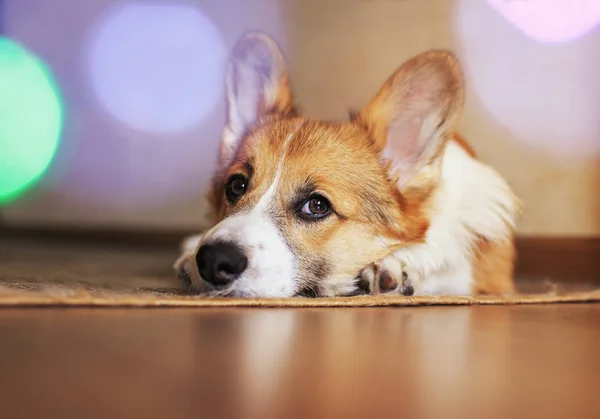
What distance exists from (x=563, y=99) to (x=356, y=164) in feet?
4.39

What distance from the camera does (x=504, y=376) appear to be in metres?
0.73

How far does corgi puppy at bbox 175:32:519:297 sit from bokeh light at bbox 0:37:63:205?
8.43ft

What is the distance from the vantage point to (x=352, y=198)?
1558 mm

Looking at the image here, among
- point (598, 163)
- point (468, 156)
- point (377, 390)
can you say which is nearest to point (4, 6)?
point (468, 156)

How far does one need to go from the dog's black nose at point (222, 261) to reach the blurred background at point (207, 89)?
3.47ft

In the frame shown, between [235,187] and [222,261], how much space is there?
15.2 inches

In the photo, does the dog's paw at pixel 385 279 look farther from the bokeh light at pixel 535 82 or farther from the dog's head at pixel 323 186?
the bokeh light at pixel 535 82

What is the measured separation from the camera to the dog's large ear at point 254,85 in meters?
1.88

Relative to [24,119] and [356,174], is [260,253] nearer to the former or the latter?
[356,174]

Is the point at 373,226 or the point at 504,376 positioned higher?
the point at 373,226

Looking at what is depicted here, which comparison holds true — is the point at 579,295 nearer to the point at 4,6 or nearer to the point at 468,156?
the point at 468,156

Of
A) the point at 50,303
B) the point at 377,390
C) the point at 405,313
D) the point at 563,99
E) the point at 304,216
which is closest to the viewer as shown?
the point at 377,390

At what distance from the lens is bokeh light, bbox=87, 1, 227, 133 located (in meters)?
3.36

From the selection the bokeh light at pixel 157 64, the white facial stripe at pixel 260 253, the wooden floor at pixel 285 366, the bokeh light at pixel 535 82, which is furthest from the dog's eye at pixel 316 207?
the bokeh light at pixel 157 64
